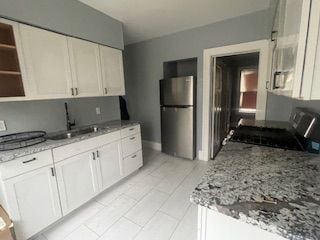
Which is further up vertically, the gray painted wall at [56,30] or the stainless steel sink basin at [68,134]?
the gray painted wall at [56,30]

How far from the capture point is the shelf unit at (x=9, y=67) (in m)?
1.54

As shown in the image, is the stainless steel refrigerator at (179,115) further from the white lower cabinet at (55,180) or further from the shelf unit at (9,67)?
the shelf unit at (9,67)

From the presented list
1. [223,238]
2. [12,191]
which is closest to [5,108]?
[12,191]

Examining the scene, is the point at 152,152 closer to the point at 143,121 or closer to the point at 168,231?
the point at 143,121

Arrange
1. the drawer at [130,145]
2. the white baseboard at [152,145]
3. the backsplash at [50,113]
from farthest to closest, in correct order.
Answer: the white baseboard at [152,145] < the drawer at [130,145] < the backsplash at [50,113]

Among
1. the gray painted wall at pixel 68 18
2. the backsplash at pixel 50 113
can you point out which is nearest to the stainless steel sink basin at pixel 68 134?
the backsplash at pixel 50 113

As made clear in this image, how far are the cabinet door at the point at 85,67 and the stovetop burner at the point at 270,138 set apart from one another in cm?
192

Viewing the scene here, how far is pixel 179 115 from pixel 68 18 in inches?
87.3

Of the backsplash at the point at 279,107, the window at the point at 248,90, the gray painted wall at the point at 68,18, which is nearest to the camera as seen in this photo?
the gray painted wall at the point at 68,18

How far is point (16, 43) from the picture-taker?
1521 millimetres

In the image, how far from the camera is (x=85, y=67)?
214 cm

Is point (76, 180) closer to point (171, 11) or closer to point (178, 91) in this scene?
point (178, 91)

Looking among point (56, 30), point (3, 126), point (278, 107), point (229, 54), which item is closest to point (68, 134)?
point (3, 126)

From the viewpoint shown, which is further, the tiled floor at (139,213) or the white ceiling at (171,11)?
the white ceiling at (171,11)
